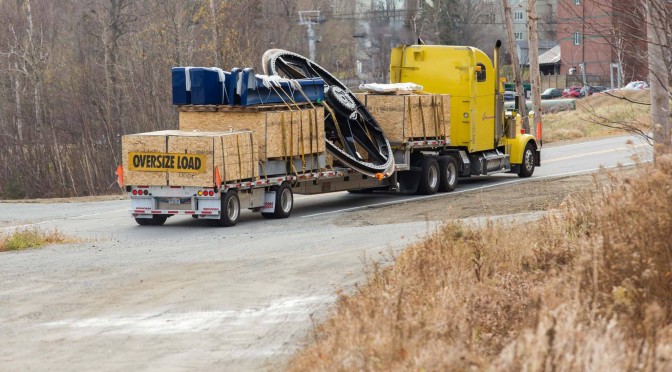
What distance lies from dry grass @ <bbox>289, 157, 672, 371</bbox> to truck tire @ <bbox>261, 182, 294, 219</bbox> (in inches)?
418

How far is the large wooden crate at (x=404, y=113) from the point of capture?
85.5 feet

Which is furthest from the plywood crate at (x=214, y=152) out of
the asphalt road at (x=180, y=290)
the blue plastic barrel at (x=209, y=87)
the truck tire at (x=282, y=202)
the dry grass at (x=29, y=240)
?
the dry grass at (x=29, y=240)

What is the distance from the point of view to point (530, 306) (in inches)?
358

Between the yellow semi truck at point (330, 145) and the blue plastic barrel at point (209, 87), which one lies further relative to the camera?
the blue plastic barrel at point (209, 87)

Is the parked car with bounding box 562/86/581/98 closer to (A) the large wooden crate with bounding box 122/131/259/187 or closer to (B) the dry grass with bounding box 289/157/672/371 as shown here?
(A) the large wooden crate with bounding box 122/131/259/187

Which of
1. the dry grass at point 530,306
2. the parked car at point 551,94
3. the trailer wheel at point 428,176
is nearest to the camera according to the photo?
the dry grass at point 530,306

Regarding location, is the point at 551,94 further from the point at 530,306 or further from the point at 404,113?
the point at 530,306

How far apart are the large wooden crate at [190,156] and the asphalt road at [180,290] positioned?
39.1 inches

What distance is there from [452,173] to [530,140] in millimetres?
3925

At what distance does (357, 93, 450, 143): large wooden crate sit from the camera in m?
26.0

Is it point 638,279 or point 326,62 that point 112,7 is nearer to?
point 326,62

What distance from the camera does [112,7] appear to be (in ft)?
204

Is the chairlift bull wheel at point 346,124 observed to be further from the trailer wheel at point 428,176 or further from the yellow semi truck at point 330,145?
the trailer wheel at point 428,176

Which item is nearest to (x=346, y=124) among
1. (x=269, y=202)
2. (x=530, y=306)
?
(x=269, y=202)
